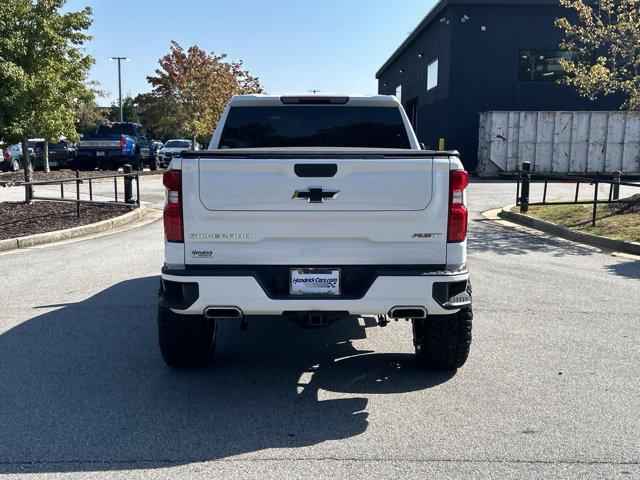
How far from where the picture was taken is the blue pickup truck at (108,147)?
2836 cm

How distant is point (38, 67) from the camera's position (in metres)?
14.5

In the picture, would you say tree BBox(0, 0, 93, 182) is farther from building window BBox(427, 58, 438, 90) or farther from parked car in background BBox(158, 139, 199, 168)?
building window BBox(427, 58, 438, 90)

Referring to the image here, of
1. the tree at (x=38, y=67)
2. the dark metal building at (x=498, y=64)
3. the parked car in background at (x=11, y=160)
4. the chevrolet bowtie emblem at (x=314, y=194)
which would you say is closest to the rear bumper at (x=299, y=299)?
the chevrolet bowtie emblem at (x=314, y=194)

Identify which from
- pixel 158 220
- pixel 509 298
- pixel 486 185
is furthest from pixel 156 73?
pixel 509 298

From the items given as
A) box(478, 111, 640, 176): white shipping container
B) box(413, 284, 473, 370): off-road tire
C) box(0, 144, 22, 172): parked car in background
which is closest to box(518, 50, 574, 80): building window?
box(478, 111, 640, 176): white shipping container

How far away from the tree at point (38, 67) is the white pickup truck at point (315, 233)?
10868 millimetres

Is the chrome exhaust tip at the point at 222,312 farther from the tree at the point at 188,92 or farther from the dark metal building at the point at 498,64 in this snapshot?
the tree at the point at 188,92

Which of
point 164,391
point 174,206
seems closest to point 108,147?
point 164,391

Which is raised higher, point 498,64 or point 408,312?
point 498,64

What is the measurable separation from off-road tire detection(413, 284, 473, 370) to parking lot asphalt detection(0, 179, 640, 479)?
0.42ft

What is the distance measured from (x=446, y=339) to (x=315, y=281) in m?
1.14

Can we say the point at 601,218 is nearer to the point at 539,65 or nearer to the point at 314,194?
the point at 314,194

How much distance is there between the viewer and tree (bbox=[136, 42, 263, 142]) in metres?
41.7

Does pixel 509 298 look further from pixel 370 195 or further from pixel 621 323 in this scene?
pixel 370 195
